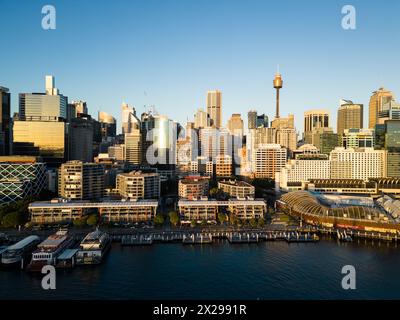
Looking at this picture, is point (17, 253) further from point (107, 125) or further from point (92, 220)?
point (107, 125)

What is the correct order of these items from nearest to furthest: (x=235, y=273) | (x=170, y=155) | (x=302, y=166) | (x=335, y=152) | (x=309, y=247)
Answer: (x=235, y=273)
(x=309, y=247)
(x=302, y=166)
(x=335, y=152)
(x=170, y=155)

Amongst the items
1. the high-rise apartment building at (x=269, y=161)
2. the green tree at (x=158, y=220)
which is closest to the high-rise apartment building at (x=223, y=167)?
the high-rise apartment building at (x=269, y=161)

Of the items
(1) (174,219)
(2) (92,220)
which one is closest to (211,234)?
(1) (174,219)

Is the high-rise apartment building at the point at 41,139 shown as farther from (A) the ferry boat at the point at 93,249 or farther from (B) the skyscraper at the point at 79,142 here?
(A) the ferry boat at the point at 93,249

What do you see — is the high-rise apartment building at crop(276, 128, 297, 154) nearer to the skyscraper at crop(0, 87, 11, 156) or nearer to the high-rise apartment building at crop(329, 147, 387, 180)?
the high-rise apartment building at crop(329, 147, 387, 180)

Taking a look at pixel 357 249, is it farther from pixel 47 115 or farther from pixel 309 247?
pixel 47 115
